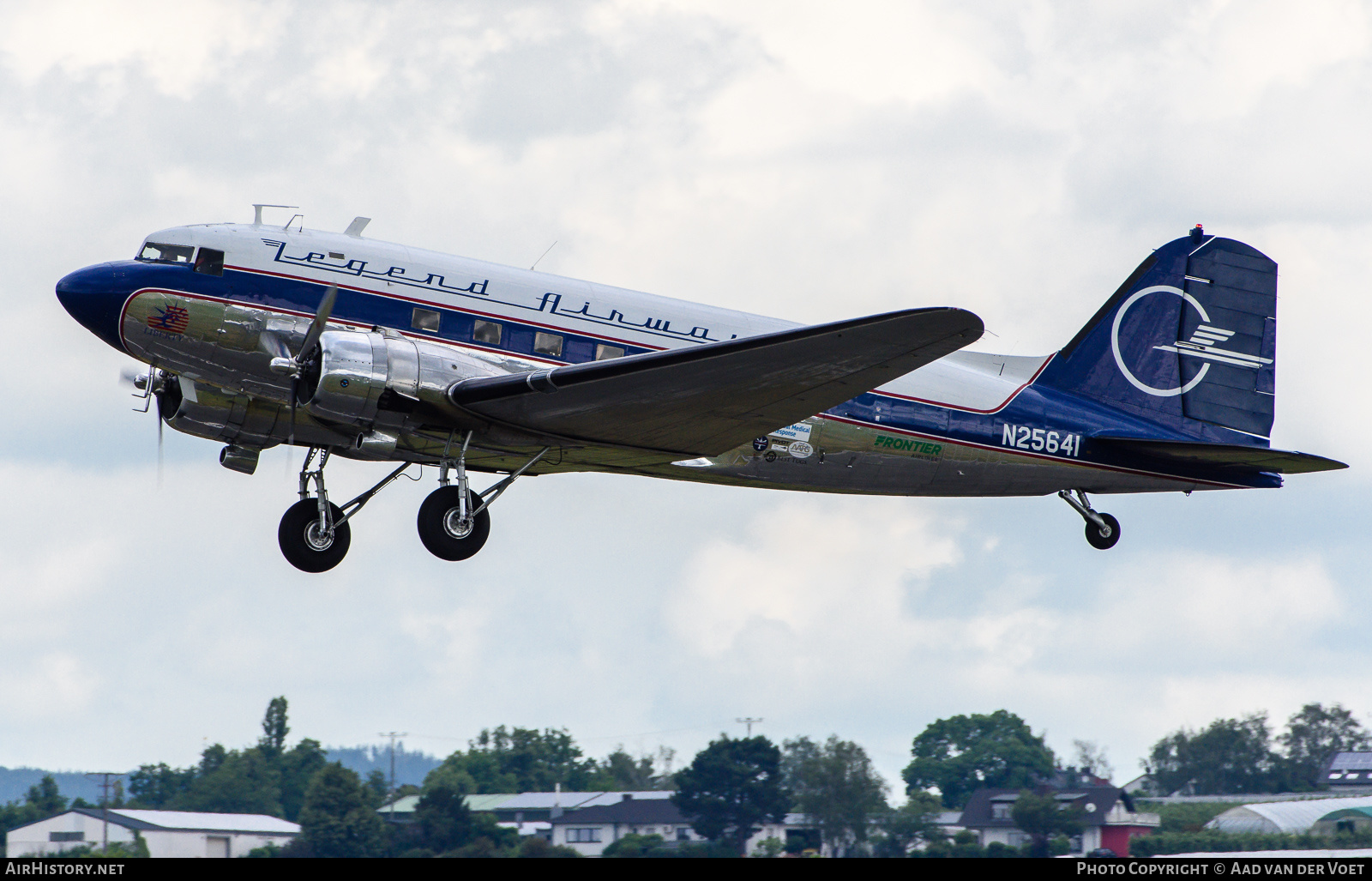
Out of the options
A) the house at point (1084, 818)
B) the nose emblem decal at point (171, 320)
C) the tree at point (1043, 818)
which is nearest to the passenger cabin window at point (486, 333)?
the nose emblem decal at point (171, 320)

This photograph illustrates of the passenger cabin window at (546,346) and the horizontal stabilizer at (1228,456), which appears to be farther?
the horizontal stabilizer at (1228,456)

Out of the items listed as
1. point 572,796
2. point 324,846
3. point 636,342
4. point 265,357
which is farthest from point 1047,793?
point 265,357

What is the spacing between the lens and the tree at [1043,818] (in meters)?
28.3

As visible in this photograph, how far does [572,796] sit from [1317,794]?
57.5 feet

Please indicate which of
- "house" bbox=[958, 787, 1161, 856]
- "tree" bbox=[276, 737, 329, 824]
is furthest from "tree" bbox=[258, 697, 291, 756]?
"house" bbox=[958, 787, 1161, 856]

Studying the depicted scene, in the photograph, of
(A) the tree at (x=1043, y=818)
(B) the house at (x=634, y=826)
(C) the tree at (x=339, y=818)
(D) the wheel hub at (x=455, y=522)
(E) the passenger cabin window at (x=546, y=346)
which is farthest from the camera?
(C) the tree at (x=339, y=818)

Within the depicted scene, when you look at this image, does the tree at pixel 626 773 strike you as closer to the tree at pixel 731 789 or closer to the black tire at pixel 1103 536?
the tree at pixel 731 789

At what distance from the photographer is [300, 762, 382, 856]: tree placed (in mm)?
30641

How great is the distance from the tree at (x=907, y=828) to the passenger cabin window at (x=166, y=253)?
1681cm

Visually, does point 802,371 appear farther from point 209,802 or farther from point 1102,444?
point 209,802

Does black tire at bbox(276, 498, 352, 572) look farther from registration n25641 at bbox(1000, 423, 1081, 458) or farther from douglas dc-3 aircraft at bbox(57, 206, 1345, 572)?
registration n25641 at bbox(1000, 423, 1081, 458)

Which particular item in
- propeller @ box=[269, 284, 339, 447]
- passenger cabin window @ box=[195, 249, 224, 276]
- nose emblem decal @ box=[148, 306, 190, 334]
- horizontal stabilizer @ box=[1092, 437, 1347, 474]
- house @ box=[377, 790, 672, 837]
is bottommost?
house @ box=[377, 790, 672, 837]

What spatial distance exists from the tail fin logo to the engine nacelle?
1003cm

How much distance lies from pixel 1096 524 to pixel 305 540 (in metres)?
10.0
